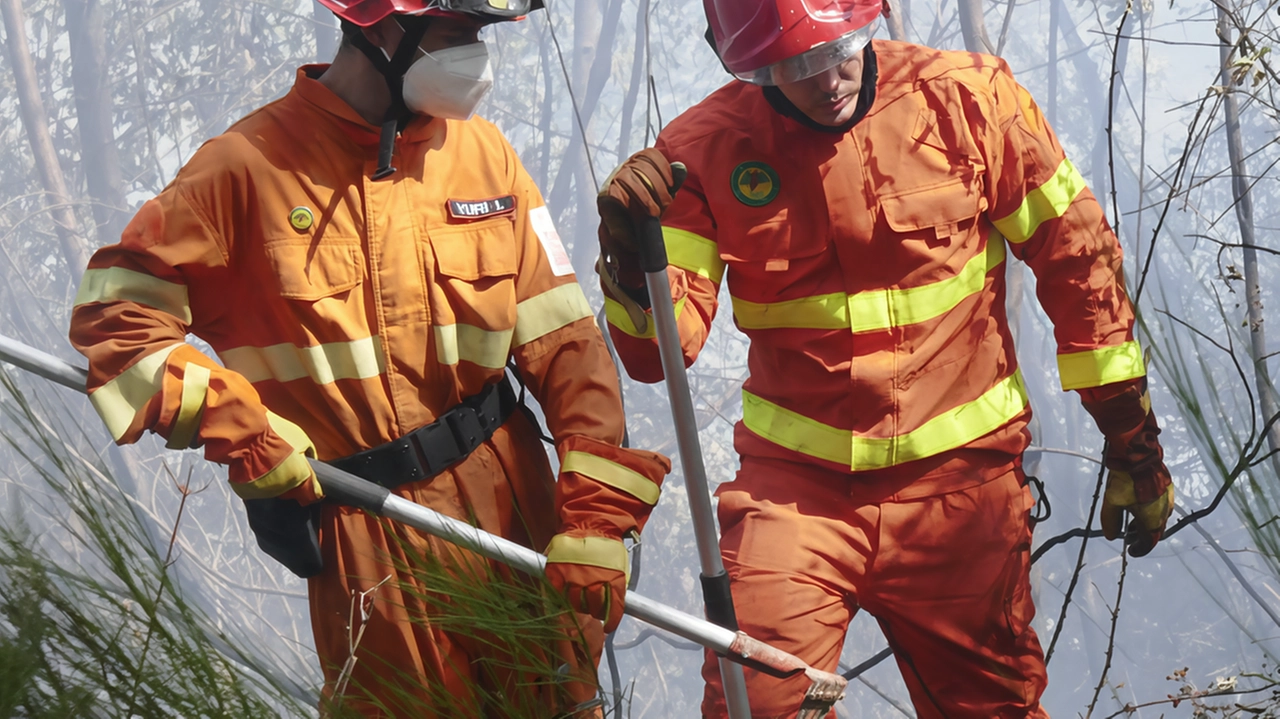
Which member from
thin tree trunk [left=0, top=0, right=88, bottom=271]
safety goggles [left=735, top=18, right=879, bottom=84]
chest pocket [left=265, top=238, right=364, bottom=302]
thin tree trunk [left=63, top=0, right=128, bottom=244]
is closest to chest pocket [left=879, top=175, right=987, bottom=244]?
safety goggles [left=735, top=18, right=879, bottom=84]

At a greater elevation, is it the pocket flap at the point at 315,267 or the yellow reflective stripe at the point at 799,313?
the pocket flap at the point at 315,267

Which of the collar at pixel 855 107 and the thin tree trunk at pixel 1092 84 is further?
the thin tree trunk at pixel 1092 84

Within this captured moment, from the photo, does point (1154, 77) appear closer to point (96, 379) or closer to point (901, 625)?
point (901, 625)

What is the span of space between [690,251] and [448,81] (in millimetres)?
578

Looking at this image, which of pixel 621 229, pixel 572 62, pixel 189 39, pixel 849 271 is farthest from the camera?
pixel 572 62

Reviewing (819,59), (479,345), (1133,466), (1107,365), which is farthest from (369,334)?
(1133,466)

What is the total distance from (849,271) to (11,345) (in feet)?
4.34

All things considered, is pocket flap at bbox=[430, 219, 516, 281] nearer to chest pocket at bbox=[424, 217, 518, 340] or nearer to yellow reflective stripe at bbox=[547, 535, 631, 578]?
chest pocket at bbox=[424, 217, 518, 340]

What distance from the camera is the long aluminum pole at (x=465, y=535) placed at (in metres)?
1.61

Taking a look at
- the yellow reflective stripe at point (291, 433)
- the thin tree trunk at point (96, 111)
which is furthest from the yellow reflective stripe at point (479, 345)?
the thin tree trunk at point (96, 111)

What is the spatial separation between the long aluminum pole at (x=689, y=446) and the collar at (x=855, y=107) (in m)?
0.49

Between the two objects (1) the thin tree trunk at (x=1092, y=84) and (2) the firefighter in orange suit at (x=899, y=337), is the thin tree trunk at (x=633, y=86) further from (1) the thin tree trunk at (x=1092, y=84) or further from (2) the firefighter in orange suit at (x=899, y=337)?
(2) the firefighter in orange suit at (x=899, y=337)

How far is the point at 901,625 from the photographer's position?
218 centimetres

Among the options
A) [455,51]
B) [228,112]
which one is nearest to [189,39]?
[228,112]
